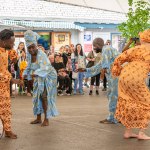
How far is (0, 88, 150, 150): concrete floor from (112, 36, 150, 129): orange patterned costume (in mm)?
330

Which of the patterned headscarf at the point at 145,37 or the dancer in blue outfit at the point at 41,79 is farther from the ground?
the patterned headscarf at the point at 145,37

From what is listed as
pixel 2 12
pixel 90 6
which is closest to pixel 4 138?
pixel 2 12

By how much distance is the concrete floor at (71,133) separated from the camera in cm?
777

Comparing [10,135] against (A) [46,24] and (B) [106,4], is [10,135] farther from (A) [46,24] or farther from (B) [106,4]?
(B) [106,4]

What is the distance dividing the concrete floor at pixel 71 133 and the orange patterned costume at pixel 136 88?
330 millimetres

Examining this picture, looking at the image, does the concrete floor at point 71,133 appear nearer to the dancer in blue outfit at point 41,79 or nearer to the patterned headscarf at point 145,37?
the dancer in blue outfit at point 41,79

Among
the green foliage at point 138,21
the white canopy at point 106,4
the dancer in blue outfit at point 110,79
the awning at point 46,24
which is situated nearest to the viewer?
the dancer in blue outfit at point 110,79

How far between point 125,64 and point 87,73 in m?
1.77

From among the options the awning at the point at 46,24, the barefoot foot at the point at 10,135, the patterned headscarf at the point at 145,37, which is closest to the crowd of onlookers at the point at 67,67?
the awning at the point at 46,24

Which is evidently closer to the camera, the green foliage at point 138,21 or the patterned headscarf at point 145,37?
the patterned headscarf at point 145,37

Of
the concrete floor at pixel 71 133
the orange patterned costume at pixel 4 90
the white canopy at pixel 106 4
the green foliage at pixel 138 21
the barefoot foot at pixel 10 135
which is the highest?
the white canopy at pixel 106 4

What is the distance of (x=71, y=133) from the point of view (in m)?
8.98

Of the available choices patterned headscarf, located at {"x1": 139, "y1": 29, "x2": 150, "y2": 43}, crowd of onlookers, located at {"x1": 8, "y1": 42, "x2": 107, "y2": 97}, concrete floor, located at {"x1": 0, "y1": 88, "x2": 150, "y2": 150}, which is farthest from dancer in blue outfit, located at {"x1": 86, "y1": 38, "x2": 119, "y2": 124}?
crowd of onlookers, located at {"x1": 8, "y1": 42, "x2": 107, "y2": 97}

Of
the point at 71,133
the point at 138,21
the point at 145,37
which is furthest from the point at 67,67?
the point at 145,37
